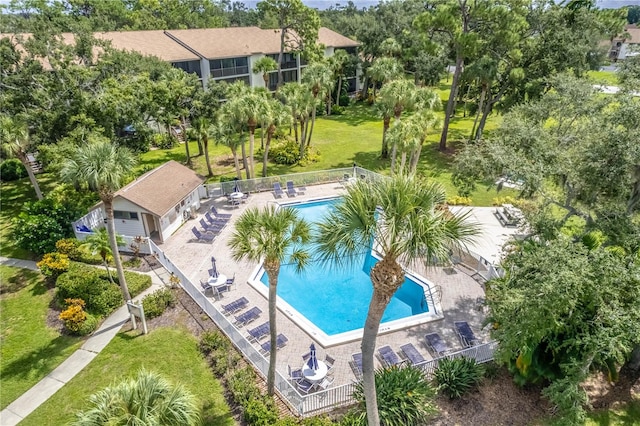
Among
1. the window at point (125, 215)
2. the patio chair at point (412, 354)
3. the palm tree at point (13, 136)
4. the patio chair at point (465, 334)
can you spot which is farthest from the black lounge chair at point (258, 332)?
the palm tree at point (13, 136)

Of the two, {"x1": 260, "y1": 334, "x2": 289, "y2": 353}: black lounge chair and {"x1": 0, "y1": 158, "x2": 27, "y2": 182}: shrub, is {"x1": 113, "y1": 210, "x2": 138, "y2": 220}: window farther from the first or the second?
{"x1": 0, "y1": 158, "x2": 27, "y2": 182}: shrub

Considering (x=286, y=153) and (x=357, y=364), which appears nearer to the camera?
(x=357, y=364)

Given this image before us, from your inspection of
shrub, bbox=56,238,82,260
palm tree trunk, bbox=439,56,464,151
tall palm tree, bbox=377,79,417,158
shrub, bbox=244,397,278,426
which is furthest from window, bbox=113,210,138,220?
palm tree trunk, bbox=439,56,464,151

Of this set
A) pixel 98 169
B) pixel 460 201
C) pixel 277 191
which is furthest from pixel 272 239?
pixel 460 201

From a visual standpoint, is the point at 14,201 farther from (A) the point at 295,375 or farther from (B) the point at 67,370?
(A) the point at 295,375

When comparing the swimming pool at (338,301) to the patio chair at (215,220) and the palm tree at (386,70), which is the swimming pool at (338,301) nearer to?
the patio chair at (215,220)

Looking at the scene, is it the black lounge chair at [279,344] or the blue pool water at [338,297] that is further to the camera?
the blue pool water at [338,297]
